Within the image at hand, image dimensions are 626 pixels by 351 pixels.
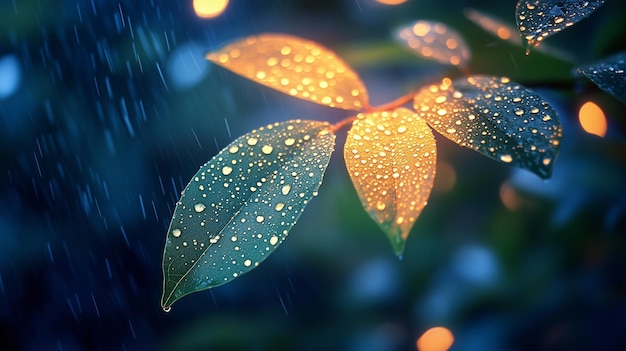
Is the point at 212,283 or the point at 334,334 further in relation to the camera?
the point at 334,334

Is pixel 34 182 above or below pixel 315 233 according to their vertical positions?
above

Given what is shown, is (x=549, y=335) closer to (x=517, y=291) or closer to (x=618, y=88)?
(x=517, y=291)

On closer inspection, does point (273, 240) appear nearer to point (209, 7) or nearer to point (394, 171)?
point (394, 171)

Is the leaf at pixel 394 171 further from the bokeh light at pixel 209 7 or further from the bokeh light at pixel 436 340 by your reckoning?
the bokeh light at pixel 209 7

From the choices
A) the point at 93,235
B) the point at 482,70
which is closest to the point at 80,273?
the point at 93,235

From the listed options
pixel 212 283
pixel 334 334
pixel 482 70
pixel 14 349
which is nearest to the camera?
pixel 212 283

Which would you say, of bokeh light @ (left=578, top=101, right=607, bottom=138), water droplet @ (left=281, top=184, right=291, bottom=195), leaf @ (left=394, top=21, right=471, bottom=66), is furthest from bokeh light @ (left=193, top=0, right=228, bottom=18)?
water droplet @ (left=281, top=184, right=291, bottom=195)
